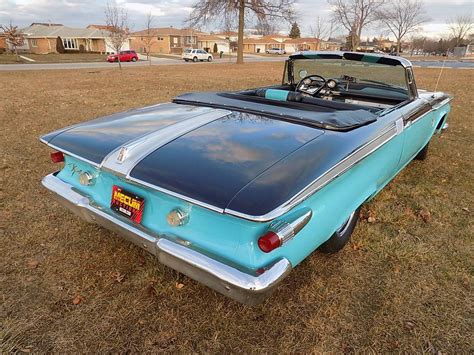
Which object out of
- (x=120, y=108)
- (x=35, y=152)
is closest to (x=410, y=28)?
(x=120, y=108)

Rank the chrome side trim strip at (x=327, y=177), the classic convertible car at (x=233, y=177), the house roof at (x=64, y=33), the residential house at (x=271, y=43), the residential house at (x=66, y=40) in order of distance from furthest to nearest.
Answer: the residential house at (x=271, y=43)
the house roof at (x=64, y=33)
the residential house at (x=66, y=40)
the classic convertible car at (x=233, y=177)
the chrome side trim strip at (x=327, y=177)

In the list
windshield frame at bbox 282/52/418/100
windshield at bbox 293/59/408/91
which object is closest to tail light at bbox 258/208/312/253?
windshield frame at bbox 282/52/418/100

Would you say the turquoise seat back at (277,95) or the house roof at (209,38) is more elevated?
the house roof at (209,38)

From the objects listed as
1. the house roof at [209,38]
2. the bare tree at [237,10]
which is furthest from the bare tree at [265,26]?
the house roof at [209,38]

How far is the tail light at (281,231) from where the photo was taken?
5.05 feet

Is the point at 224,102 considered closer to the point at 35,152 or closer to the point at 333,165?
the point at 333,165

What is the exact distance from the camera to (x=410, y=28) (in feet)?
129

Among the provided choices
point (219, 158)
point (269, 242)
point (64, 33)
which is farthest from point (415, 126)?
point (64, 33)

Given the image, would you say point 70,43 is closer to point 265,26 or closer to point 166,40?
point 166,40

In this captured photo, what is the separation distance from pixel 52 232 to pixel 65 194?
2.44ft

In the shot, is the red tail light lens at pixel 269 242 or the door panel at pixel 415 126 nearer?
the red tail light lens at pixel 269 242

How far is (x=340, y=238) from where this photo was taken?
97.8 inches

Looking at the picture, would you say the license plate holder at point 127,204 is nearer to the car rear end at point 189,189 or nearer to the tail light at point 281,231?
the car rear end at point 189,189

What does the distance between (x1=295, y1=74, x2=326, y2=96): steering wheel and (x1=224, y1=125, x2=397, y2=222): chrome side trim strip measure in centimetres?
145
